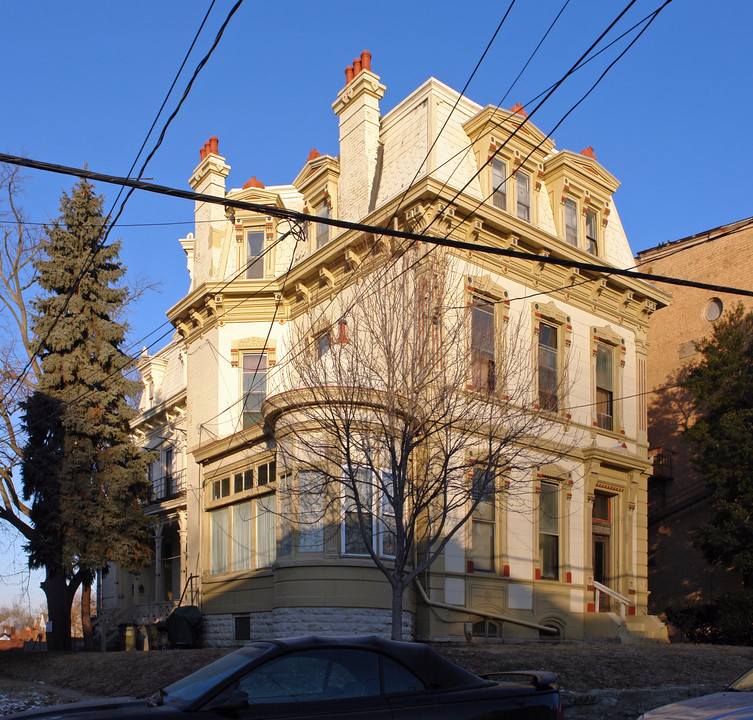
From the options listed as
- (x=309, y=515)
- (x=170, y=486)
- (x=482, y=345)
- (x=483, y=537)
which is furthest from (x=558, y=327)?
(x=170, y=486)

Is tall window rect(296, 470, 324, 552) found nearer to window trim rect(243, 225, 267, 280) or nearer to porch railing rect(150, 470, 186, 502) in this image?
window trim rect(243, 225, 267, 280)

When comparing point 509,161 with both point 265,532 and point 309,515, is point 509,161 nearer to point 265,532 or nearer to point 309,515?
point 309,515

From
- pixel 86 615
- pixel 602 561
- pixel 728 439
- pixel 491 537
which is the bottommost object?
pixel 86 615

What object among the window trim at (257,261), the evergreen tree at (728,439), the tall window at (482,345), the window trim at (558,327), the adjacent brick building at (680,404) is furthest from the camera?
the adjacent brick building at (680,404)

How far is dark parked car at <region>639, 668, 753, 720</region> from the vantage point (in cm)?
694

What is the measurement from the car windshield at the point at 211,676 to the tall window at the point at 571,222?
18.8 m

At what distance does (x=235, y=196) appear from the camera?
25172 millimetres

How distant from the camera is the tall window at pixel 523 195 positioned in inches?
888

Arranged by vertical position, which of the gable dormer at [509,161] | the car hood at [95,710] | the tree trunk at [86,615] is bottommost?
the tree trunk at [86,615]

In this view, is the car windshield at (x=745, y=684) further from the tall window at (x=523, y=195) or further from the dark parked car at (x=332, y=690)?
the tall window at (x=523, y=195)

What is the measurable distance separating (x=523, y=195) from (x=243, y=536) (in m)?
11.1

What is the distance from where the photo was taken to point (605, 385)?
2408cm

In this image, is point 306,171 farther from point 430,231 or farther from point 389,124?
point 430,231

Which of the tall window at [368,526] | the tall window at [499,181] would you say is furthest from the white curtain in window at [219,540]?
the tall window at [499,181]
